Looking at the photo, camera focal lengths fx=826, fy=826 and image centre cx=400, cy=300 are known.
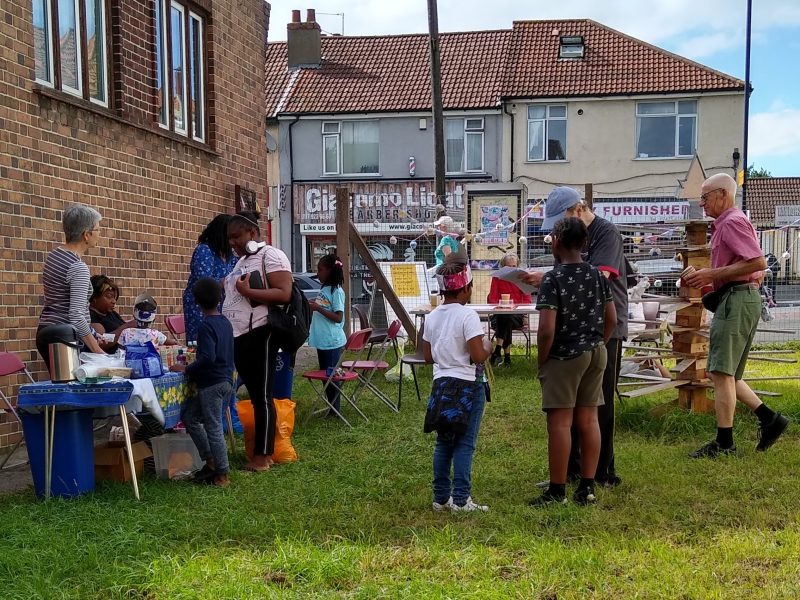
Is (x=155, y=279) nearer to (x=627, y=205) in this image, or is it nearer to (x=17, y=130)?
(x=17, y=130)

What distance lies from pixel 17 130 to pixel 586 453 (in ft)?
16.2

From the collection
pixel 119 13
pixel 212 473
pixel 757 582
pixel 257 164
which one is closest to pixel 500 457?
pixel 212 473

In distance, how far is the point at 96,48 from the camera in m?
7.96

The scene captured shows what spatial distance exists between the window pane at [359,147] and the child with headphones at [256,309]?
23.2 m

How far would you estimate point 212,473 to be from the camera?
5.61 meters

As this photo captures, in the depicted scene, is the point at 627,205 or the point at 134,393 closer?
the point at 134,393

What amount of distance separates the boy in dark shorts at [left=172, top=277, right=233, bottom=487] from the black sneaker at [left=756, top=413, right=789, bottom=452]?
12.8 ft

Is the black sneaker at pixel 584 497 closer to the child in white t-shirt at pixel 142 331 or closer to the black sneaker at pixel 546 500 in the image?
the black sneaker at pixel 546 500

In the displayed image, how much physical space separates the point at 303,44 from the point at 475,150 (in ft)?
27.1

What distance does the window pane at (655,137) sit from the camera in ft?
88.6

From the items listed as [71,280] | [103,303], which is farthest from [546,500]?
[103,303]

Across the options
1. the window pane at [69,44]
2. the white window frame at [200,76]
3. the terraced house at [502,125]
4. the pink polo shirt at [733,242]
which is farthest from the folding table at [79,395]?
the terraced house at [502,125]

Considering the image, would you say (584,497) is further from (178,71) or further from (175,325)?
(178,71)

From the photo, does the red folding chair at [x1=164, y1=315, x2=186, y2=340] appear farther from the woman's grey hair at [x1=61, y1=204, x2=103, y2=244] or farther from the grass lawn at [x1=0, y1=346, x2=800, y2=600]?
the woman's grey hair at [x1=61, y1=204, x2=103, y2=244]
